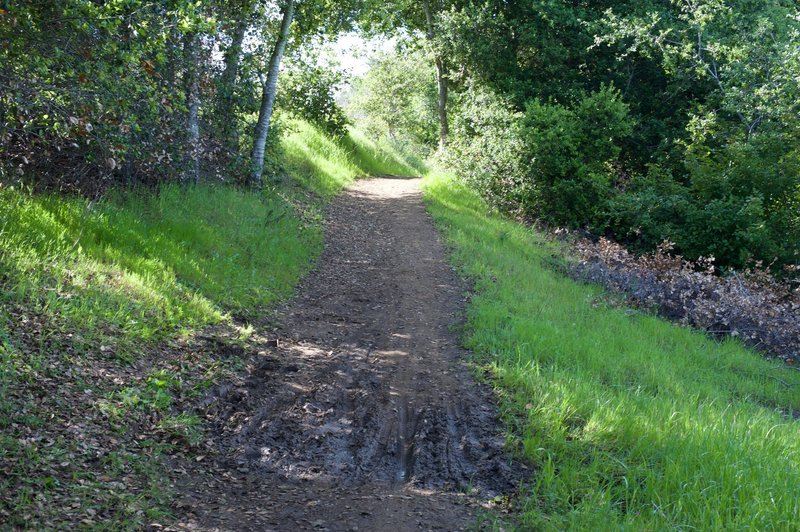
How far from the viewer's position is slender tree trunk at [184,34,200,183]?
9820mm

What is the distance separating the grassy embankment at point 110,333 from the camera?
4180 mm

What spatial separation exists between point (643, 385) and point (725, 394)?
113cm

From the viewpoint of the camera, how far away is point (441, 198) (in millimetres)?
17719

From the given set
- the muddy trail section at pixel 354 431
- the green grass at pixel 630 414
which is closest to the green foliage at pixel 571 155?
the green grass at pixel 630 414

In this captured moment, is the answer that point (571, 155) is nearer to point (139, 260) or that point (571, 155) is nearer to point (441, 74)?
point (441, 74)

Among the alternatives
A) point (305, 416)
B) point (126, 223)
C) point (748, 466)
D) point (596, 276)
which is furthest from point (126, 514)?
point (596, 276)

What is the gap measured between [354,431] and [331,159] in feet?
54.1

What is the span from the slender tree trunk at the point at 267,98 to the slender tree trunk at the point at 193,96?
2.39 m

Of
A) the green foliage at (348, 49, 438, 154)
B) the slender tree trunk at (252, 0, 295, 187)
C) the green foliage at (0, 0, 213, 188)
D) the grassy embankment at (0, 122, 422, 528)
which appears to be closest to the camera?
the grassy embankment at (0, 122, 422, 528)

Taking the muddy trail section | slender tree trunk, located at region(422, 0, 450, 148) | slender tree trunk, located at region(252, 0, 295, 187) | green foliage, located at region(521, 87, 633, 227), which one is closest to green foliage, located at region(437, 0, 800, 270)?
green foliage, located at region(521, 87, 633, 227)

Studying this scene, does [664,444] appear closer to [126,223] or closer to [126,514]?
[126,514]

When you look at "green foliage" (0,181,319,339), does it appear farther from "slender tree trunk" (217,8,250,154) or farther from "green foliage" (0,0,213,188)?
"slender tree trunk" (217,8,250,154)

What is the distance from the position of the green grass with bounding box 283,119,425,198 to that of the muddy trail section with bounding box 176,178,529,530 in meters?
9.12

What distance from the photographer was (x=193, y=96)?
10.4m
